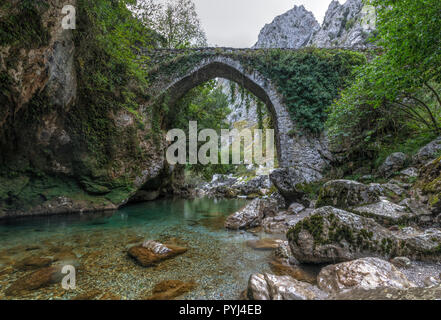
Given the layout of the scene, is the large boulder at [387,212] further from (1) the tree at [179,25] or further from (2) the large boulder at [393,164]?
(1) the tree at [179,25]

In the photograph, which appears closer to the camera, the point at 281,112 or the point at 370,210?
the point at 370,210

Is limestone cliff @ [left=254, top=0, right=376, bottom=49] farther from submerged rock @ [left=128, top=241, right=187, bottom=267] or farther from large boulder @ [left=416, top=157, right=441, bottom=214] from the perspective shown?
submerged rock @ [left=128, top=241, right=187, bottom=267]

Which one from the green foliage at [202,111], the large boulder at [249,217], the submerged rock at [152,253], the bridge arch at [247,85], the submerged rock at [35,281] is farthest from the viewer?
the green foliage at [202,111]

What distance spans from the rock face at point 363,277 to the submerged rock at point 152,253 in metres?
2.19

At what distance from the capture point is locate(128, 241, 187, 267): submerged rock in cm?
296

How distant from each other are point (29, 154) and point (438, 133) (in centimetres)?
1237

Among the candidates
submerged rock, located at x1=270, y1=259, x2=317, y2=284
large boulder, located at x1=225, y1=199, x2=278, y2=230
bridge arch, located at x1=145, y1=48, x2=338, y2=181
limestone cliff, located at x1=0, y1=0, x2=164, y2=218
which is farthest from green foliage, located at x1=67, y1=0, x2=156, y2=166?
submerged rock, located at x1=270, y1=259, x2=317, y2=284

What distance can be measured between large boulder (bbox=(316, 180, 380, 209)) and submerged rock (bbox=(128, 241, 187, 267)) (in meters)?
3.18

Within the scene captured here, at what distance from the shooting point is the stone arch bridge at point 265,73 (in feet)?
32.4

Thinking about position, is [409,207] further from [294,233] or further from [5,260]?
[5,260]

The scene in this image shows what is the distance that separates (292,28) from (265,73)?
5999cm

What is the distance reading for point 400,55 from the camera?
423 centimetres

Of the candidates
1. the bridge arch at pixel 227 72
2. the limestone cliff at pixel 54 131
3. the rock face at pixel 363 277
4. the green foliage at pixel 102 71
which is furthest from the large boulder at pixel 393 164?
the limestone cliff at pixel 54 131
